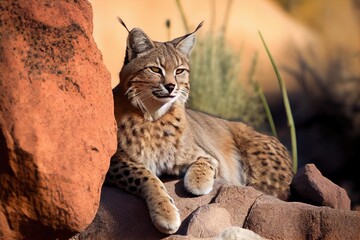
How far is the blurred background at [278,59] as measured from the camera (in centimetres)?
1027

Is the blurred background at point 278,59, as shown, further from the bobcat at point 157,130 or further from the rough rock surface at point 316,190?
the rough rock surface at point 316,190

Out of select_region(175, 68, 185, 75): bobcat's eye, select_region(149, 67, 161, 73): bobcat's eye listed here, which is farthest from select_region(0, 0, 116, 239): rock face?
select_region(175, 68, 185, 75): bobcat's eye

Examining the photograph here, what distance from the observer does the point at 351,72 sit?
12.6 metres

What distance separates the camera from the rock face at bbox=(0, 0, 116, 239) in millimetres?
4273

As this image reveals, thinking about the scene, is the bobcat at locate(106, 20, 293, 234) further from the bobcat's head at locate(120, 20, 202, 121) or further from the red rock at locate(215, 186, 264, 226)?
the red rock at locate(215, 186, 264, 226)

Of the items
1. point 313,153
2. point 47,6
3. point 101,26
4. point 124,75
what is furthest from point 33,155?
point 313,153

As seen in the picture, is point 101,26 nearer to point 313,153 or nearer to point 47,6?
point 313,153

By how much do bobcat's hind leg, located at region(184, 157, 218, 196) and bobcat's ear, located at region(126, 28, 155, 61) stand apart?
92cm

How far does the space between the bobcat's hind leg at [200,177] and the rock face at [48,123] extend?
3.03 ft

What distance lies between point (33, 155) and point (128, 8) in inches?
285

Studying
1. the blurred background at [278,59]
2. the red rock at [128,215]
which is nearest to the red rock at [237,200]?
the red rock at [128,215]

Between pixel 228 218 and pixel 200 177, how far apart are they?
549 mm

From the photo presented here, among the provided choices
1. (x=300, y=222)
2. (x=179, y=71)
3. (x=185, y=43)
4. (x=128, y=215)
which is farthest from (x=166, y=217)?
(x=185, y=43)

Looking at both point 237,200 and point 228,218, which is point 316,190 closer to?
point 237,200
